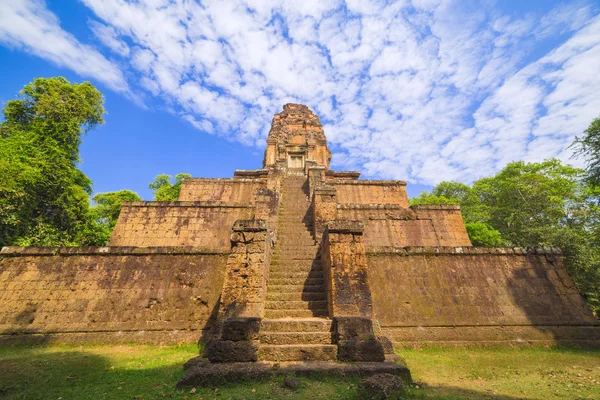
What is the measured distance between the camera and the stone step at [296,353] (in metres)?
4.44

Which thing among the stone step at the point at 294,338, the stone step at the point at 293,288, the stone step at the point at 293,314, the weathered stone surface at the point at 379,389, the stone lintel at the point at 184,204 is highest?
the stone lintel at the point at 184,204

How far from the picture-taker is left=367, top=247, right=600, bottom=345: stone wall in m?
6.85

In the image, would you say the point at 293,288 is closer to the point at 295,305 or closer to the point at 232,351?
the point at 295,305

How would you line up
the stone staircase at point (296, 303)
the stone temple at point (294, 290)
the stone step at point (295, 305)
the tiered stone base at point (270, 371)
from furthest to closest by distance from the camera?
1. the stone step at point (295, 305)
2. the stone temple at point (294, 290)
3. the stone staircase at point (296, 303)
4. the tiered stone base at point (270, 371)

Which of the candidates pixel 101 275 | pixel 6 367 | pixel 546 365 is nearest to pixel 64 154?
pixel 101 275

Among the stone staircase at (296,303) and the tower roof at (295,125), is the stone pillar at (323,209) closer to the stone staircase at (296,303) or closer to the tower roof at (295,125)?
the stone staircase at (296,303)

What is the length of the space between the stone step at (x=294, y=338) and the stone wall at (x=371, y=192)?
1048cm

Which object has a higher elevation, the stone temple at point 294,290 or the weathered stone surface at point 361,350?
the stone temple at point 294,290

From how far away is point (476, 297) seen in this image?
7.46 meters

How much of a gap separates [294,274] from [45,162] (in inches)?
598

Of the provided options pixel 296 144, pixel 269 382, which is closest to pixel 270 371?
pixel 269 382

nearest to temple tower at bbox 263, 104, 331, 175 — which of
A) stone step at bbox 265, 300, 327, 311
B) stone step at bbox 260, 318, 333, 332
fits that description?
stone step at bbox 265, 300, 327, 311

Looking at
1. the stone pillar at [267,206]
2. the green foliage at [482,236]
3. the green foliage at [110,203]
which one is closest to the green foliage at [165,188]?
the green foliage at [110,203]

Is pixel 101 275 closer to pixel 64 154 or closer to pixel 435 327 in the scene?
pixel 435 327
